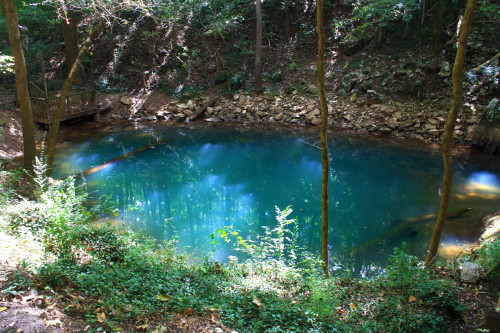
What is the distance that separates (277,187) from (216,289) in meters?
5.98

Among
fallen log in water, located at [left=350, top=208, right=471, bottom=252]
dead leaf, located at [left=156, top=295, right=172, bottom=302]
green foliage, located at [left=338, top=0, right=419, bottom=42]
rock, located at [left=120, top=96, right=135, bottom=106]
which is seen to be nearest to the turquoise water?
fallen log in water, located at [left=350, top=208, right=471, bottom=252]

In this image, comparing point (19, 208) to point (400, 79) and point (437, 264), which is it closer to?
point (437, 264)

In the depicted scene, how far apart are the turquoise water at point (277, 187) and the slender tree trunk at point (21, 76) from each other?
2.05m

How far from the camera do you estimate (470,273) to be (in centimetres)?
470

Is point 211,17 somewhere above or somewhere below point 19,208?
above

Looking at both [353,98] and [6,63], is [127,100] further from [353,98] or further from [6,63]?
[353,98]

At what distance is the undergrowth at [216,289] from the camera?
3.84 m

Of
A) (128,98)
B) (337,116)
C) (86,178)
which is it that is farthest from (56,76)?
(337,116)

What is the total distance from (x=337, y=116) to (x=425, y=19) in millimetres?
6594

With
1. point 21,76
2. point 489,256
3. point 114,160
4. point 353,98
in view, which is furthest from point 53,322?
point 353,98

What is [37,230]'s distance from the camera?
17.5 feet

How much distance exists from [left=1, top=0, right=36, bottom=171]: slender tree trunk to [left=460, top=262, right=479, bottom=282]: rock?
8.74 metres

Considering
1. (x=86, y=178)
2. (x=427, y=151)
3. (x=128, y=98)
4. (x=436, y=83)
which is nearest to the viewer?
(x=86, y=178)

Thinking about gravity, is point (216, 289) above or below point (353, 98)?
below
